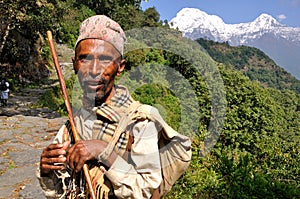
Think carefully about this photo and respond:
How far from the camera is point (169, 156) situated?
1292mm

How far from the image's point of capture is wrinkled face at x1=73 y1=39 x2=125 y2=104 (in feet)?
4.27

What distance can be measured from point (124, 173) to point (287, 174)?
218 inches

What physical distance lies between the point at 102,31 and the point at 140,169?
54 centimetres

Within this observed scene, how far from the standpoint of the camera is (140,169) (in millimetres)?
1188

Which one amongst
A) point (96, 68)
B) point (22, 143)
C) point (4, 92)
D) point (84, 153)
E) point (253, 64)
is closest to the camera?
point (84, 153)

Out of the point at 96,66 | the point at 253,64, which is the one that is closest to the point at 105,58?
the point at 96,66

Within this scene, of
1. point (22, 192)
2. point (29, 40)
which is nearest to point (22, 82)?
point (29, 40)

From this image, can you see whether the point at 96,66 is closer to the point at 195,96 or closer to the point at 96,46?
the point at 96,46

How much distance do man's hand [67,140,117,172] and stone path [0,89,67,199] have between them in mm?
3706

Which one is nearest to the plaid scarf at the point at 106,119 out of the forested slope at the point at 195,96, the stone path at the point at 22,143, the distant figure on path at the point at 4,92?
the forested slope at the point at 195,96

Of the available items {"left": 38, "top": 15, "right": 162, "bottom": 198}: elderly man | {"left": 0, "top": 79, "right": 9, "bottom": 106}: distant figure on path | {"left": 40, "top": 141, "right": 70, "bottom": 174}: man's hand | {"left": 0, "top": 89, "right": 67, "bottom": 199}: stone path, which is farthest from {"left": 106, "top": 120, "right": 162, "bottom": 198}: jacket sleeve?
{"left": 0, "top": 79, "right": 9, "bottom": 106}: distant figure on path

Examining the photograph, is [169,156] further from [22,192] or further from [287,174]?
[287,174]

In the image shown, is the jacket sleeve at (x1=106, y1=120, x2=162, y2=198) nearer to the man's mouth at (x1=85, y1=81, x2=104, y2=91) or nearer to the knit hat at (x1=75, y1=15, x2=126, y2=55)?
the man's mouth at (x1=85, y1=81, x2=104, y2=91)

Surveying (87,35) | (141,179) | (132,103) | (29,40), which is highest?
(29,40)
